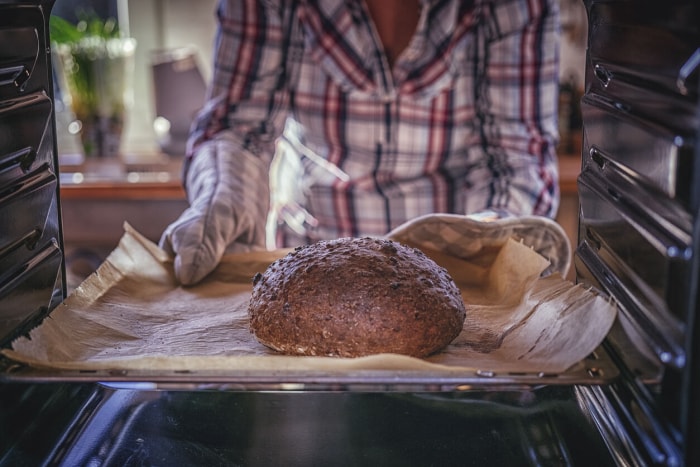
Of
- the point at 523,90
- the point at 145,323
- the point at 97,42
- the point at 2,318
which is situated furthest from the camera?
the point at 97,42

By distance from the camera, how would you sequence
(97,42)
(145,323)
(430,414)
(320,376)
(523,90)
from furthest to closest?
(97,42), (523,90), (145,323), (430,414), (320,376)

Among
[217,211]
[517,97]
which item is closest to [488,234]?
[217,211]

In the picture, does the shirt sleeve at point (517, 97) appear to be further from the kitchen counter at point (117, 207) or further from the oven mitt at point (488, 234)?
the kitchen counter at point (117, 207)

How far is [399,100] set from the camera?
218 centimetres

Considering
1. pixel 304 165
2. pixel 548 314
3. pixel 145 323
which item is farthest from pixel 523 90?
pixel 145 323

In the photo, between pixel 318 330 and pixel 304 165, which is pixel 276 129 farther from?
pixel 318 330

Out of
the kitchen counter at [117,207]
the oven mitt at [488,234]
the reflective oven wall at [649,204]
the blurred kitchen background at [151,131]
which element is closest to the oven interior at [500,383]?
the reflective oven wall at [649,204]

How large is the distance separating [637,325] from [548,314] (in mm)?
258

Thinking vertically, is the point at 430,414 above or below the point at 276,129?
below

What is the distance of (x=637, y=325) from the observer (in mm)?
923

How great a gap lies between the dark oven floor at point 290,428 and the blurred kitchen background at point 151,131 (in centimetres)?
173

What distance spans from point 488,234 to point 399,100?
788mm

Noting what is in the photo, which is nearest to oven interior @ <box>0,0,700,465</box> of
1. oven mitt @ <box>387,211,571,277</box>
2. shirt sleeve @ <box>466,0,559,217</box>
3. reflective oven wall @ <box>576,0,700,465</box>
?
reflective oven wall @ <box>576,0,700,465</box>

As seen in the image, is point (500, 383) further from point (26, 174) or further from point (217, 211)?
point (217, 211)
